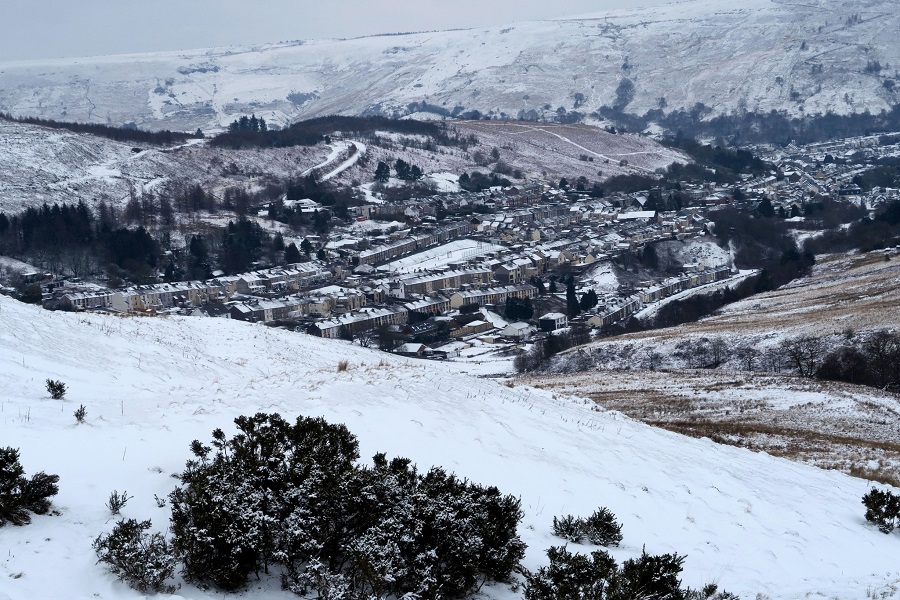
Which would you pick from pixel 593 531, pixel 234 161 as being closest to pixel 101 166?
pixel 234 161

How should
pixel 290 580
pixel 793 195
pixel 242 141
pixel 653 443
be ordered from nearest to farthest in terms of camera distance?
pixel 290 580 < pixel 653 443 < pixel 793 195 < pixel 242 141

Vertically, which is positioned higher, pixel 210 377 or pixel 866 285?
pixel 210 377

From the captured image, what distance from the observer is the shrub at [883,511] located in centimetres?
1252

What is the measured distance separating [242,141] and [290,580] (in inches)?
5894

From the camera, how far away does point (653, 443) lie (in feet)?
54.0

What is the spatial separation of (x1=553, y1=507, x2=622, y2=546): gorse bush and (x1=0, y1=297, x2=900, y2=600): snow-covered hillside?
21cm

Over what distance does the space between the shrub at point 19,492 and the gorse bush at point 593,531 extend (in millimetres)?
5912

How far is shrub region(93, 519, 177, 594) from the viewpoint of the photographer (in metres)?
7.05

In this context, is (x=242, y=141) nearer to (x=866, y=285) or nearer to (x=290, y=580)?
(x=866, y=285)

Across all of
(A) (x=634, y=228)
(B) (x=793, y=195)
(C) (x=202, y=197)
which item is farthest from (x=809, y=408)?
(B) (x=793, y=195)

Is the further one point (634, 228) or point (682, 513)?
point (634, 228)

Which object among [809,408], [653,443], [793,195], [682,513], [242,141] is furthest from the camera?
[242,141]

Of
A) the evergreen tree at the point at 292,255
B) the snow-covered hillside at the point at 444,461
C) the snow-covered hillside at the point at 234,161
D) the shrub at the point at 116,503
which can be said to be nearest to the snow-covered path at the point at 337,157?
the snow-covered hillside at the point at 234,161

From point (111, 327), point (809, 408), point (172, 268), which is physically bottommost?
point (172, 268)
